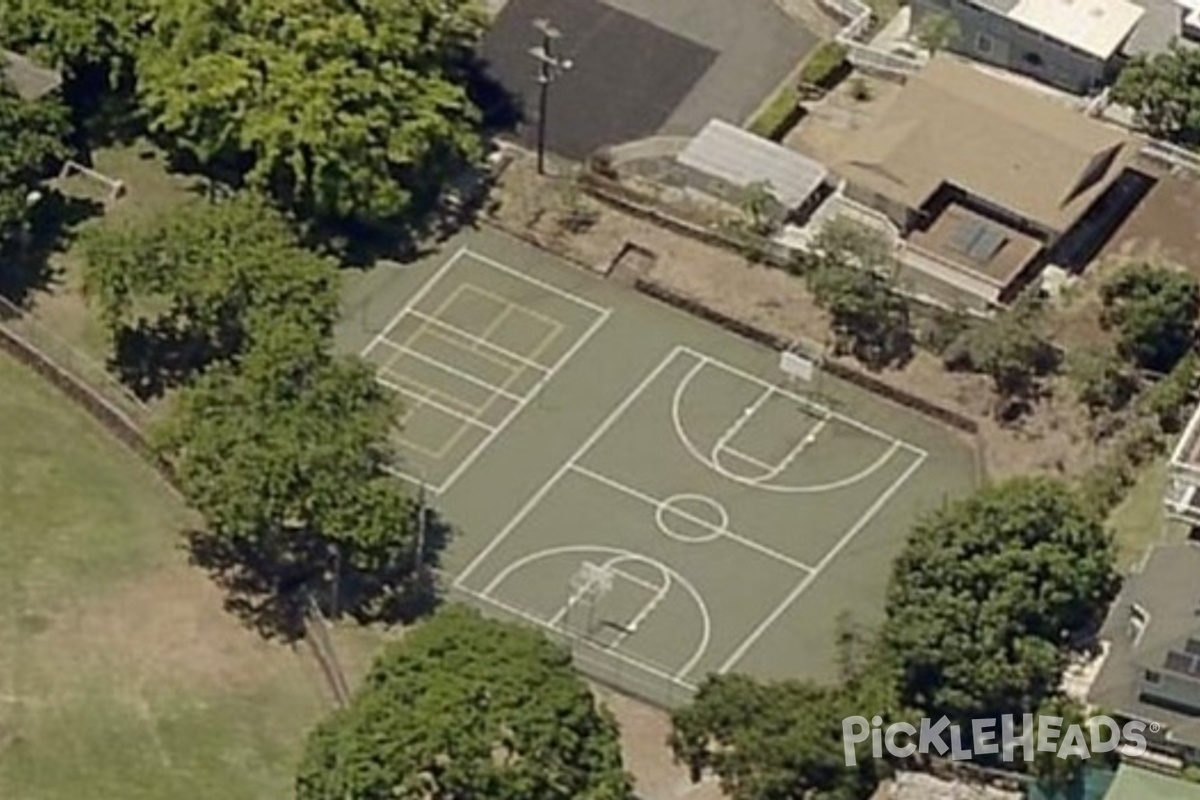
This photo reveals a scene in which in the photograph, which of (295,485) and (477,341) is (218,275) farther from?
(477,341)

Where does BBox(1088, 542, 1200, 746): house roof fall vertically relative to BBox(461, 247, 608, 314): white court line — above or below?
below

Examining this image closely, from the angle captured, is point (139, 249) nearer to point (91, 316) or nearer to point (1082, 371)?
Result: point (91, 316)

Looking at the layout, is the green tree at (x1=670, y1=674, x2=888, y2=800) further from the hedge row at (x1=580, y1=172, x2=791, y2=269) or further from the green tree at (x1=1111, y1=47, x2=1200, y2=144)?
the green tree at (x1=1111, y1=47, x2=1200, y2=144)

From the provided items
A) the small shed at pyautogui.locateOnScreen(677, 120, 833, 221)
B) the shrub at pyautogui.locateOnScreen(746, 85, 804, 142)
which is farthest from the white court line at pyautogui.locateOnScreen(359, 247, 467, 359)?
the shrub at pyautogui.locateOnScreen(746, 85, 804, 142)

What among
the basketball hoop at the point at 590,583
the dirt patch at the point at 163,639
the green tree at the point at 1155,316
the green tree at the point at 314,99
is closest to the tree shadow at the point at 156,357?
the green tree at the point at 314,99

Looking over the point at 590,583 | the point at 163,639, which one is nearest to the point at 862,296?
the point at 590,583

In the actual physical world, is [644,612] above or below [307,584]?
above
